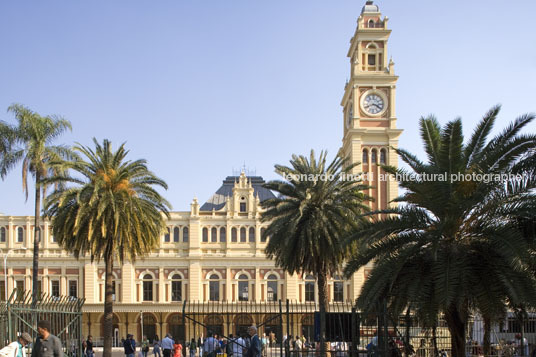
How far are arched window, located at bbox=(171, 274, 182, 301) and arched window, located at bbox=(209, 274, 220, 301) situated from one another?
8.75 ft

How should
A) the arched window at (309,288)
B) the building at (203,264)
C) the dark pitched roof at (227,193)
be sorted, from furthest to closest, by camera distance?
the dark pitched roof at (227,193)
the arched window at (309,288)
the building at (203,264)

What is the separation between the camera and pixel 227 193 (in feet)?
219

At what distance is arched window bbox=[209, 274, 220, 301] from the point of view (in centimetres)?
6131

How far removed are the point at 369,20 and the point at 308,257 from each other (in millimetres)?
Result: 32612

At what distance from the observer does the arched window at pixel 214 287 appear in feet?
201

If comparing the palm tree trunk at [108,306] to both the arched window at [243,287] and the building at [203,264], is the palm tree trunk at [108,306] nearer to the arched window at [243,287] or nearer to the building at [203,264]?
the building at [203,264]

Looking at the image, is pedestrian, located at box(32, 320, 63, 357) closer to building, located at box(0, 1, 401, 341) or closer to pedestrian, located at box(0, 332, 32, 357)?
pedestrian, located at box(0, 332, 32, 357)

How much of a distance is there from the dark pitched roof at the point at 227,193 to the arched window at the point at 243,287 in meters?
7.16

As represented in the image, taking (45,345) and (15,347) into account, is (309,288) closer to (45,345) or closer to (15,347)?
(15,347)

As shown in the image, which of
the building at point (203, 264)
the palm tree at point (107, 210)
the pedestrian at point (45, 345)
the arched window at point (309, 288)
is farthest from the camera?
the arched window at point (309, 288)

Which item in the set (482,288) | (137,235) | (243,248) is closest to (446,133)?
(482,288)

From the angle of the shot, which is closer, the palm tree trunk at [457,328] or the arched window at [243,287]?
the palm tree trunk at [457,328]

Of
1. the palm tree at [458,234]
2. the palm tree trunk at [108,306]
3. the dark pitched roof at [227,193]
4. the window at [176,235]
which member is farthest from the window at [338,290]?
the palm tree at [458,234]

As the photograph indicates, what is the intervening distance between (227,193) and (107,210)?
116 ft
